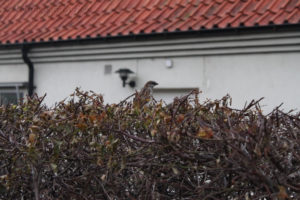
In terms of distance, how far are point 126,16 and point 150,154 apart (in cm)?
668

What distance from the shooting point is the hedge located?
91.7 inches

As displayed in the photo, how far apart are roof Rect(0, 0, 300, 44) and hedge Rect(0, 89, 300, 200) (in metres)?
4.81

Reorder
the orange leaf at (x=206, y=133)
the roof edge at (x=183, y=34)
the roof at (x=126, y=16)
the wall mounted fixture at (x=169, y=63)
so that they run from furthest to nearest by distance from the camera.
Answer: the wall mounted fixture at (x=169, y=63)
the roof at (x=126, y=16)
the roof edge at (x=183, y=34)
the orange leaf at (x=206, y=133)

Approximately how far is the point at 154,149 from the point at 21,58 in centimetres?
743

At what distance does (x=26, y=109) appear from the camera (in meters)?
3.46

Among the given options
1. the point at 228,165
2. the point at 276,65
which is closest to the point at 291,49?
the point at 276,65

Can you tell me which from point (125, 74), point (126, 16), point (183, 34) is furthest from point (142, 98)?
point (126, 16)

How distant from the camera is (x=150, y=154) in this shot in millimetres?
2713

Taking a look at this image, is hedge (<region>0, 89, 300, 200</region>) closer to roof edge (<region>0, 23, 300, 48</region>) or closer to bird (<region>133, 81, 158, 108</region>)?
bird (<region>133, 81, 158, 108</region>)

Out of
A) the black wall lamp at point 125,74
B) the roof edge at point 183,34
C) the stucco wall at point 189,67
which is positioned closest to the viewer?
the roof edge at point 183,34

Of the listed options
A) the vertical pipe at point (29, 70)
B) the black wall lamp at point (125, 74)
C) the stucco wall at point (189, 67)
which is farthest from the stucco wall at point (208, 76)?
the vertical pipe at point (29, 70)

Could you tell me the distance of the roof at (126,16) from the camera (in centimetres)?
794

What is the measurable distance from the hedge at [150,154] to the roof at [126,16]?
4815mm

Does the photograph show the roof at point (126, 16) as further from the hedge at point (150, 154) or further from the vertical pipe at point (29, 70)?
the hedge at point (150, 154)
